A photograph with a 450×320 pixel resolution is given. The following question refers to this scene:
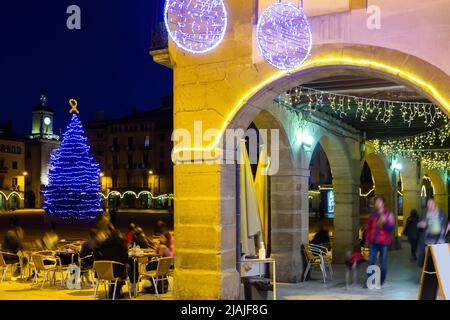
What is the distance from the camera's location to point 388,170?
59.3 ft

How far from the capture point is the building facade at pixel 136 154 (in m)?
73.1

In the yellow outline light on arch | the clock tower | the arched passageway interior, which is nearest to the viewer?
the yellow outline light on arch

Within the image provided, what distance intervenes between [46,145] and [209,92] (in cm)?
8309

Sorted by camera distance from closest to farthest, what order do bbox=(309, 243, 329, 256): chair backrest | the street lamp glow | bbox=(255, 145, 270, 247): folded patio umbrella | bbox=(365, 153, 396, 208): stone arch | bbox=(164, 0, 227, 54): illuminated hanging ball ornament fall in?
bbox=(164, 0, 227, 54): illuminated hanging ball ornament, bbox=(255, 145, 270, 247): folded patio umbrella, bbox=(309, 243, 329, 256): chair backrest, bbox=(365, 153, 396, 208): stone arch, the street lamp glow

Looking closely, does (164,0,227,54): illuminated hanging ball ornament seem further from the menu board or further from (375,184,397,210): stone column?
(375,184,397,210): stone column

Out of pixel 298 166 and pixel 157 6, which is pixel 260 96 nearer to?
pixel 157 6

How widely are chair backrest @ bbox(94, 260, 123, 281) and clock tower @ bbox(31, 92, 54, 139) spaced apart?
83899mm

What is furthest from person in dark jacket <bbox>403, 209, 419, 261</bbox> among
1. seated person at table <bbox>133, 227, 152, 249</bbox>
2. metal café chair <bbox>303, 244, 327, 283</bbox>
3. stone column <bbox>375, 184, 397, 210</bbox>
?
seated person at table <bbox>133, 227, 152, 249</bbox>

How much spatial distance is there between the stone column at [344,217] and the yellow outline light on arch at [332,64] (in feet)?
24.5

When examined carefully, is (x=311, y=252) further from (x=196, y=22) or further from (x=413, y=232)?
(x=196, y=22)

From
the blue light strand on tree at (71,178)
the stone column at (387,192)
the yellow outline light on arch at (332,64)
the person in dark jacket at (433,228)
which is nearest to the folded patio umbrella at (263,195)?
the person in dark jacket at (433,228)

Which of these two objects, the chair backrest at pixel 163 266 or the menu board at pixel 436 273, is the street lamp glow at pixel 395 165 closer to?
the chair backrest at pixel 163 266

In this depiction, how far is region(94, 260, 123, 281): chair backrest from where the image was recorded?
354 inches

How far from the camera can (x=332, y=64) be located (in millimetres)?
7484
